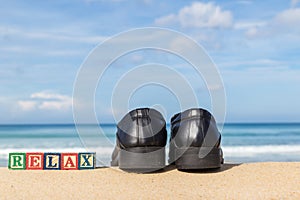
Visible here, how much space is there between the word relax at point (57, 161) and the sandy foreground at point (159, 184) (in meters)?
0.30

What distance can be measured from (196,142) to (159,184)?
4.00 ft

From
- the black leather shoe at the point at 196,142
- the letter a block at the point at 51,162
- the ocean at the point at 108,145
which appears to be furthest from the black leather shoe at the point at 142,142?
the ocean at the point at 108,145

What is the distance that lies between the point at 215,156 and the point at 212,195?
1573mm

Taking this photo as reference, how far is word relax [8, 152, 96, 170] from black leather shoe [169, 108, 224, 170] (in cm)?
210

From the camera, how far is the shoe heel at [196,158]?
10086mm

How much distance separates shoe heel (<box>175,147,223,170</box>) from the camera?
33.1 ft

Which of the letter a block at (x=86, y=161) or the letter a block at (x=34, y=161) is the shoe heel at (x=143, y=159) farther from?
the letter a block at (x=34, y=161)

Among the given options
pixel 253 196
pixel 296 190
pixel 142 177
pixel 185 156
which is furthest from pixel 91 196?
pixel 296 190

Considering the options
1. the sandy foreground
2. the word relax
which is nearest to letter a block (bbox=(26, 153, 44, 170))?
the word relax

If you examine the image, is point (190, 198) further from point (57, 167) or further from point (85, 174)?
point (57, 167)

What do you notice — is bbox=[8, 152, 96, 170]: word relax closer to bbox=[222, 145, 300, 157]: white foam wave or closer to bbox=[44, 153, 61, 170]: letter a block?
bbox=[44, 153, 61, 170]: letter a block

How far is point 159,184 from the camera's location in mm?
9664

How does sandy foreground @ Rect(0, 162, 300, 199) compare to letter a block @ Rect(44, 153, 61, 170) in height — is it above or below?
below

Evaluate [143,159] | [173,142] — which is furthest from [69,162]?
[173,142]
